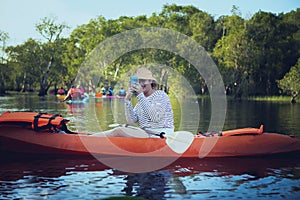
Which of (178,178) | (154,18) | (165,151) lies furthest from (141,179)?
(154,18)

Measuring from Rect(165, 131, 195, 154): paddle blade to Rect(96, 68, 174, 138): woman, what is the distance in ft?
0.36

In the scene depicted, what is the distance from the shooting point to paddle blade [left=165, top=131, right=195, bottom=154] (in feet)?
26.0

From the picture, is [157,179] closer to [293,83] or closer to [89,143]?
[89,143]

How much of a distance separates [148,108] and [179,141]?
788 mm

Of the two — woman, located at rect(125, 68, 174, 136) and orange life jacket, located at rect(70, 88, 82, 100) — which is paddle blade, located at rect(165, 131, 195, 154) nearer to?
woman, located at rect(125, 68, 174, 136)

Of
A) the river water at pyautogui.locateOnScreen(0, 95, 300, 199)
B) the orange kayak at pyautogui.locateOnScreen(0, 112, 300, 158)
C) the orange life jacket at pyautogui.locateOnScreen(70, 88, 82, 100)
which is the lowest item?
the river water at pyautogui.locateOnScreen(0, 95, 300, 199)

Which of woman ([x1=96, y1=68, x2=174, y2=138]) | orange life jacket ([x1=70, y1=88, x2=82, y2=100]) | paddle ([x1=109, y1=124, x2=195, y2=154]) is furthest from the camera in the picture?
orange life jacket ([x1=70, y1=88, x2=82, y2=100])

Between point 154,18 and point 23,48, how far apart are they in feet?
69.3

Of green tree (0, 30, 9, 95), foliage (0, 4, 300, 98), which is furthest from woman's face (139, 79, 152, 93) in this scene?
green tree (0, 30, 9, 95)

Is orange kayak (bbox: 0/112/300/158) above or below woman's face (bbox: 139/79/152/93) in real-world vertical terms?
below

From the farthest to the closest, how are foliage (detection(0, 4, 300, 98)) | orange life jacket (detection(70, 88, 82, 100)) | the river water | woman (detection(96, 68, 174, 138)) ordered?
1. foliage (detection(0, 4, 300, 98))
2. orange life jacket (detection(70, 88, 82, 100))
3. woman (detection(96, 68, 174, 138))
4. the river water

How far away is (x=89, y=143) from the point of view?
8.16 metres

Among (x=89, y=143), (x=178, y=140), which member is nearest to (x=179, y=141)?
(x=178, y=140)

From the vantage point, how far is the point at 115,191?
20.3 feet
